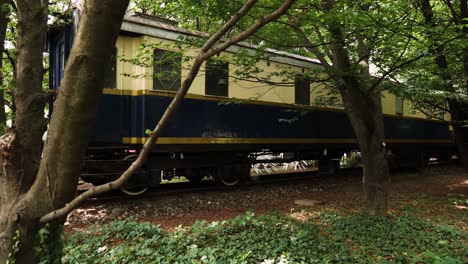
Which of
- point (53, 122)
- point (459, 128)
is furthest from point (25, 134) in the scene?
point (459, 128)

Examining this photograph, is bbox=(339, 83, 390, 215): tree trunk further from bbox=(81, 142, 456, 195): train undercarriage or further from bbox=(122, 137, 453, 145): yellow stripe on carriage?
bbox=(81, 142, 456, 195): train undercarriage

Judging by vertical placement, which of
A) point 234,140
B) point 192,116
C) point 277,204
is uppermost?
point 192,116

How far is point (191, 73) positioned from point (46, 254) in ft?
4.64

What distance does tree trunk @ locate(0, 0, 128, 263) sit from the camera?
6.31ft

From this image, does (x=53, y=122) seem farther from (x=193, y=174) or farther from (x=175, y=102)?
(x=193, y=174)

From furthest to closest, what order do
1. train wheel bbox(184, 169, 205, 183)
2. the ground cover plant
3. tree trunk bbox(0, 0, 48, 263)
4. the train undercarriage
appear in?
train wheel bbox(184, 169, 205, 183), the train undercarriage, the ground cover plant, tree trunk bbox(0, 0, 48, 263)

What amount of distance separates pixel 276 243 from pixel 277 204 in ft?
11.4

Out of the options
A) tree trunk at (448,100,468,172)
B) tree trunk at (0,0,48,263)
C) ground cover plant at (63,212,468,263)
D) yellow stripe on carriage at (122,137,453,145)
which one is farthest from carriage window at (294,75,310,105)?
tree trunk at (0,0,48,263)

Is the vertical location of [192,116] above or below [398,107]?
below

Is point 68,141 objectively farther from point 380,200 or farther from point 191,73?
point 380,200

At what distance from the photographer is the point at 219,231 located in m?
5.02

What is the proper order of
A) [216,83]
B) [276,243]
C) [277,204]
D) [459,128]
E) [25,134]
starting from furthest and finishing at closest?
[459,128] < [216,83] < [277,204] < [276,243] < [25,134]

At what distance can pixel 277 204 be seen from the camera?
7.86 m

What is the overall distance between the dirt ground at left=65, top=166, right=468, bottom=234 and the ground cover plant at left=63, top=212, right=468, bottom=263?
1.01m
